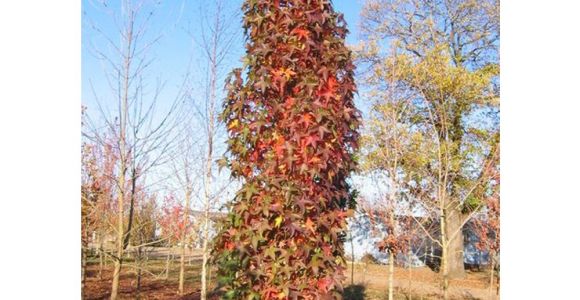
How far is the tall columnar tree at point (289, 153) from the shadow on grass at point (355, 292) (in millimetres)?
4136

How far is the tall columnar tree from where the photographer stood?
220 cm

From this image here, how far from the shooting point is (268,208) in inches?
85.6

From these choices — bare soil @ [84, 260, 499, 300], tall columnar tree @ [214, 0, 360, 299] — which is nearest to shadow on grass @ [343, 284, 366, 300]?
bare soil @ [84, 260, 499, 300]

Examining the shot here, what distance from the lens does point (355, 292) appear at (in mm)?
6633

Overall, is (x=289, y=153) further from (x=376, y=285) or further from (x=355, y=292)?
(x=376, y=285)

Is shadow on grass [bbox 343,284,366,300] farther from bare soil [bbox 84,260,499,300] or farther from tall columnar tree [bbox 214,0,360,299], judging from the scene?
tall columnar tree [bbox 214,0,360,299]

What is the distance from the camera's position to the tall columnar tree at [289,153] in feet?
7.20

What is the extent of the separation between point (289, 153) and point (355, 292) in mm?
4877

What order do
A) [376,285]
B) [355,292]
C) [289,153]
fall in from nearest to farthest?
[289,153] → [355,292] → [376,285]

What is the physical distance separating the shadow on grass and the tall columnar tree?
4136 millimetres

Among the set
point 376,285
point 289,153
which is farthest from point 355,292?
point 289,153

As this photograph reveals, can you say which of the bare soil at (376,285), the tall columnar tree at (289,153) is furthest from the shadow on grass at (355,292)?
the tall columnar tree at (289,153)
